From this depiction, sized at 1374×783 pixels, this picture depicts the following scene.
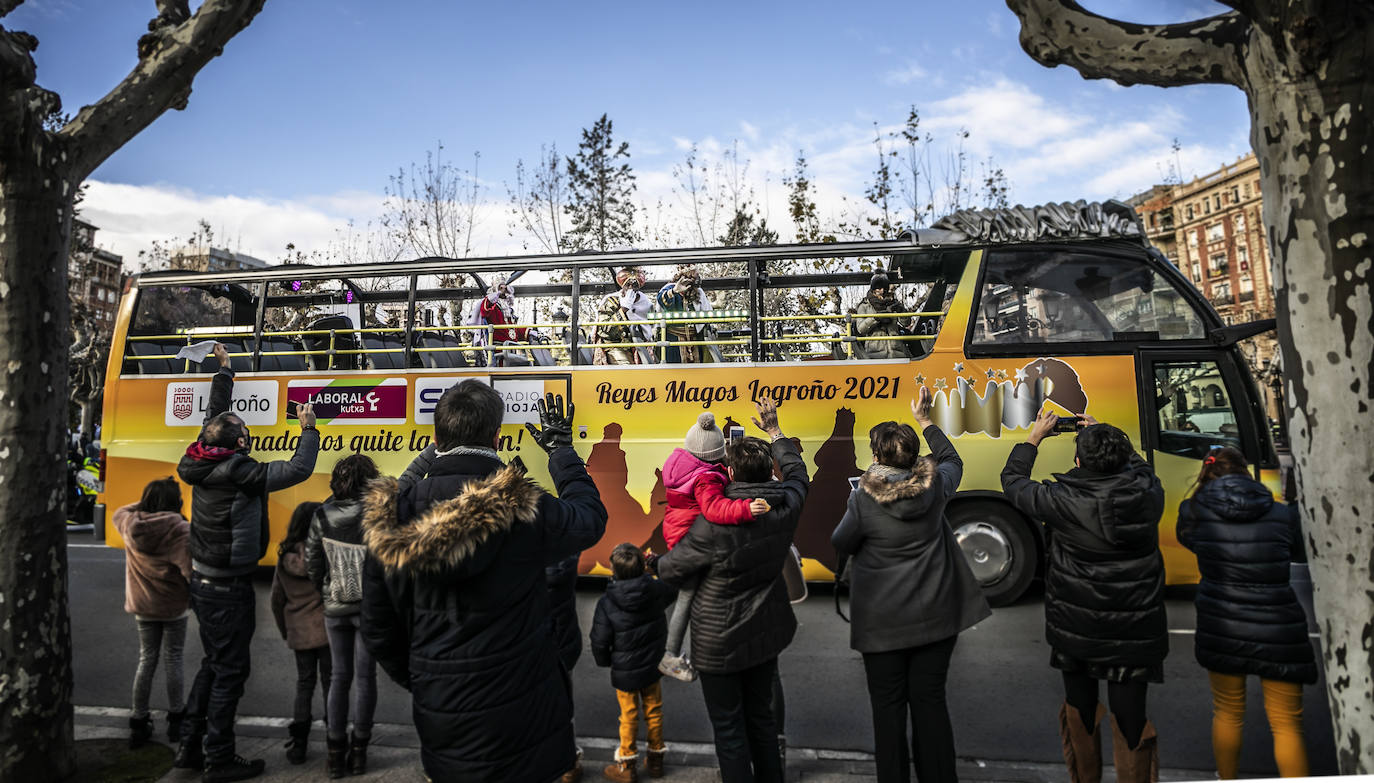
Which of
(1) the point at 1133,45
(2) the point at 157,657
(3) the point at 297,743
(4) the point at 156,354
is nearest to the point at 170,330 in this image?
(4) the point at 156,354

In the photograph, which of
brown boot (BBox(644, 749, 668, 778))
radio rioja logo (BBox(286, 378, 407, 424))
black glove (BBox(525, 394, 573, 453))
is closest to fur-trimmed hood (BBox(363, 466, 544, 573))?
black glove (BBox(525, 394, 573, 453))

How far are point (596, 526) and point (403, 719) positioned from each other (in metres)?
3.10

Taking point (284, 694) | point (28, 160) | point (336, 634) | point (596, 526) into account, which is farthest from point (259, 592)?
point (596, 526)

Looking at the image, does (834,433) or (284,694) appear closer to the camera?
(284,694)

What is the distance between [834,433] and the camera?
6.88 metres

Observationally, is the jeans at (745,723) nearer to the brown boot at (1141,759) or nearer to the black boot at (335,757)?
the brown boot at (1141,759)

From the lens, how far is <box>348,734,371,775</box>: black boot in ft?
12.7

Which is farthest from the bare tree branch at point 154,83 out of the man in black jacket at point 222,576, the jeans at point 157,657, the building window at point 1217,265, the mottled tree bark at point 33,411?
the building window at point 1217,265

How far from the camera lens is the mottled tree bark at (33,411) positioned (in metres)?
3.58

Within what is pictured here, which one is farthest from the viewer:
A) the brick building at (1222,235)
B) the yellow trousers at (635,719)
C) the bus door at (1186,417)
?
the brick building at (1222,235)

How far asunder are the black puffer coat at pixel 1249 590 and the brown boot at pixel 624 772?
2801 millimetres

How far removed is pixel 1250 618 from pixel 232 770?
5.04 meters

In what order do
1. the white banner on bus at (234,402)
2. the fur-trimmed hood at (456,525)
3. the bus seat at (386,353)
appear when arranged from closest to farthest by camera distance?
the fur-trimmed hood at (456,525) < the white banner on bus at (234,402) < the bus seat at (386,353)

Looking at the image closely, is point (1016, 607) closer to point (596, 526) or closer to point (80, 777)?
point (596, 526)
